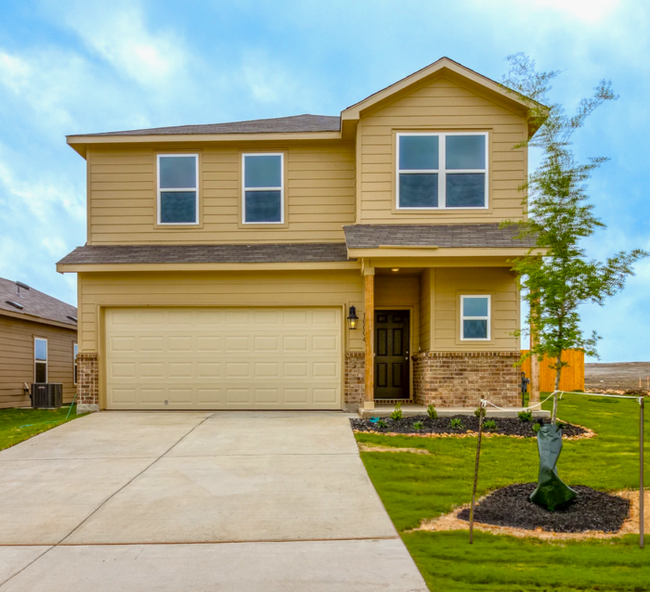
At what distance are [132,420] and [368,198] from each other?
637 cm

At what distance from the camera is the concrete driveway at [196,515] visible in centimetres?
493

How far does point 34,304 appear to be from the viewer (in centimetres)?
2077

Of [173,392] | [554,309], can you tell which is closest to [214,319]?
[173,392]

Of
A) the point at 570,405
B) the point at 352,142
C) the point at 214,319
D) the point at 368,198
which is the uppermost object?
the point at 352,142

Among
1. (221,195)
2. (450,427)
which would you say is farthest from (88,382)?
(450,427)

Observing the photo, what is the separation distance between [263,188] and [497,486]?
8.57 m

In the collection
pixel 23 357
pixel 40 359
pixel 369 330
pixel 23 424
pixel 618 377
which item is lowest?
pixel 618 377

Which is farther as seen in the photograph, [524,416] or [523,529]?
[524,416]

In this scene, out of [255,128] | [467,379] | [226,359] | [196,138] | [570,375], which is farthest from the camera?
[570,375]

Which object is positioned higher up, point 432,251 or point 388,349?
point 432,251

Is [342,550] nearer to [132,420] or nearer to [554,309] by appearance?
[554,309]

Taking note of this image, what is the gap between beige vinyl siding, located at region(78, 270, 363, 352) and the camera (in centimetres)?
1326

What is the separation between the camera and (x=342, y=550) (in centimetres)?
547

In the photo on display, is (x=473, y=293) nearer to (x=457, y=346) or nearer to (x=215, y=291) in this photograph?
(x=457, y=346)
